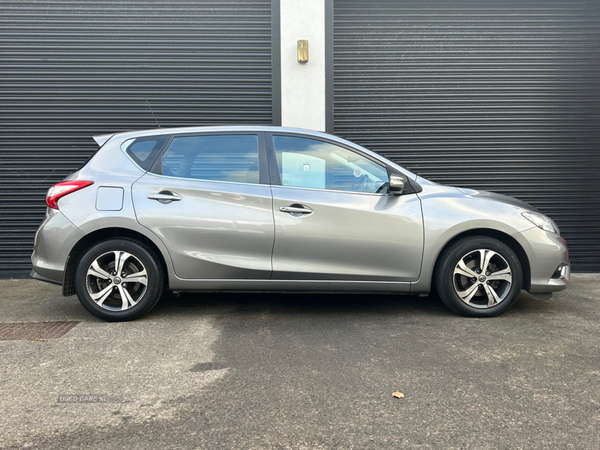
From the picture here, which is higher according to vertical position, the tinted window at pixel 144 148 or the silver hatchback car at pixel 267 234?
the tinted window at pixel 144 148

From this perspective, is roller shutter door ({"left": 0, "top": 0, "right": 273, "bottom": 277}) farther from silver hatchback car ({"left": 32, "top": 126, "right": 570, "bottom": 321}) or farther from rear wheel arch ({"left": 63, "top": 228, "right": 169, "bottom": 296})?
rear wheel arch ({"left": 63, "top": 228, "right": 169, "bottom": 296})

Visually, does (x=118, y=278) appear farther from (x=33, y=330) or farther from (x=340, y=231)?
(x=340, y=231)

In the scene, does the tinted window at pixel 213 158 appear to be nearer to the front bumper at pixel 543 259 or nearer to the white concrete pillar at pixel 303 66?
the front bumper at pixel 543 259

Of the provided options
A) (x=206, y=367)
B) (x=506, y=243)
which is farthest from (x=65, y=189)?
(x=506, y=243)

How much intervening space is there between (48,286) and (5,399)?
373cm

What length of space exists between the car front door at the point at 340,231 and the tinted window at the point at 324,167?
0.01m

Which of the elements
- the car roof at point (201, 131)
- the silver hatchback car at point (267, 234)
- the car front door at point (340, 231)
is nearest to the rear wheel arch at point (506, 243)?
the silver hatchback car at point (267, 234)

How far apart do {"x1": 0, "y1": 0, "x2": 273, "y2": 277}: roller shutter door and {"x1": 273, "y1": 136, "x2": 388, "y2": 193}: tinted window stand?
262cm

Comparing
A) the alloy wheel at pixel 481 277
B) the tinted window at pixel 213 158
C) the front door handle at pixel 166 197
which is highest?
the tinted window at pixel 213 158

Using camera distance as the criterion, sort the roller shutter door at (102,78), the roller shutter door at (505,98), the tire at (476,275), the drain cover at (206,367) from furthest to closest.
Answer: the roller shutter door at (505,98) < the roller shutter door at (102,78) < the tire at (476,275) < the drain cover at (206,367)

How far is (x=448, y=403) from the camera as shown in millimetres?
2502

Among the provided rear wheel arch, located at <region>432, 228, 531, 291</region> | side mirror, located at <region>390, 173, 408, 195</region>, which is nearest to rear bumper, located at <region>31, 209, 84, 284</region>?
side mirror, located at <region>390, 173, 408, 195</region>

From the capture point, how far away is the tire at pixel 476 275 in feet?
13.6

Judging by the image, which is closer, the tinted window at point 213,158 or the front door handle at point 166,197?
the front door handle at point 166,197
